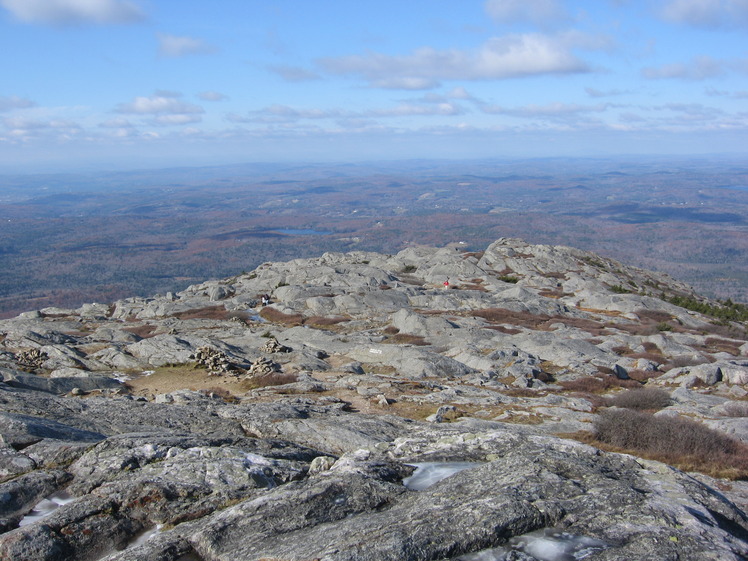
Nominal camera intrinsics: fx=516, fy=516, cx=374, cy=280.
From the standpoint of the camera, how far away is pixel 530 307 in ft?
203

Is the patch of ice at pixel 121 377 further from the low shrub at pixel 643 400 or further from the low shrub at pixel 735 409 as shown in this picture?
the low shrub at pixel 735 409

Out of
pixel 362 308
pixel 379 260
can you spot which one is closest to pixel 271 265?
pixel 379 260

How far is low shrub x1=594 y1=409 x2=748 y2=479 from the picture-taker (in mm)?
16812

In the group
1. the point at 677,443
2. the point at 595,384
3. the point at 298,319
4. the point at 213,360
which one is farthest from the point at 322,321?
the point at 677,443

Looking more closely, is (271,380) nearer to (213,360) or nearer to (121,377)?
(213,360)

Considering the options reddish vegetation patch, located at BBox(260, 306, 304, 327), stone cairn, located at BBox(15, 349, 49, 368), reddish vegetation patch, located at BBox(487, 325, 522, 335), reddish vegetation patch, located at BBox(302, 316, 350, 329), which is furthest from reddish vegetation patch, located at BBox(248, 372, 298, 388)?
reddish vegetation patch, located at BBox(487, 325, 522, 335)

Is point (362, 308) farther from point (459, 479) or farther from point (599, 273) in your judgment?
point (599, 273)

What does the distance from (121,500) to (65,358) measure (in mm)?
28441

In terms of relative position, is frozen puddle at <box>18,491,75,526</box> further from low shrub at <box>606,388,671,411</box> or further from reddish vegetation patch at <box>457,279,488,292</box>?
reddish vegetation patch at <box>457,279,488,292</box>

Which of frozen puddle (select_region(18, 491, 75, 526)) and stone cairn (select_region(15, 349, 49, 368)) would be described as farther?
Answer: stone cairn (select_region(15, 349, 49, 368))

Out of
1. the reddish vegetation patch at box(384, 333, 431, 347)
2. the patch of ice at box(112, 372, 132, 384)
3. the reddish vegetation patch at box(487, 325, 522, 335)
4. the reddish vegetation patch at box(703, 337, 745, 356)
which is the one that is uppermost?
the patch of ice at box(112, 372, 132, 384)

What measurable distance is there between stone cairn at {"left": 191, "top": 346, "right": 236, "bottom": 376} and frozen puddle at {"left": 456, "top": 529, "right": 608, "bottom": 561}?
27.2 m

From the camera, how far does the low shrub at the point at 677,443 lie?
16.8 meters

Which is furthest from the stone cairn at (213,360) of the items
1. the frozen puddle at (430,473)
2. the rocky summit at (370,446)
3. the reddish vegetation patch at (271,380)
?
the frozen puddle at (430,473)
